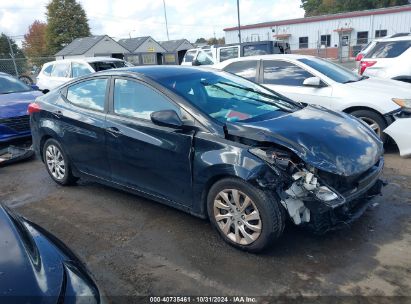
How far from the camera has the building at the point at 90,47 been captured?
3905cm

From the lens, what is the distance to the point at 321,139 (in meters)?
3.43

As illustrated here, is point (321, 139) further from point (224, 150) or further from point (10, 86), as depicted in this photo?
point (10, 86)

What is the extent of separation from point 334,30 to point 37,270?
43.1 metres

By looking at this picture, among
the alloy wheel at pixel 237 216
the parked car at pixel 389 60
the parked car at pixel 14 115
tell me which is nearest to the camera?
the alloy wheel at pixel 237 216

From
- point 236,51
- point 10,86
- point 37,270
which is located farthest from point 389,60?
point 37,270

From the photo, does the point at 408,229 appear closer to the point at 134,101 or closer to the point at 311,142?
the point at 311,142

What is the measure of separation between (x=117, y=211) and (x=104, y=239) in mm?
627

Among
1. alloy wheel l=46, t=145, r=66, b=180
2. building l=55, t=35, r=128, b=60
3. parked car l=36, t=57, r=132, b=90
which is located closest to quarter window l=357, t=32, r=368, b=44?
building l=55, t=35, r=128, b=60

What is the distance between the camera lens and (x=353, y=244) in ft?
11.3

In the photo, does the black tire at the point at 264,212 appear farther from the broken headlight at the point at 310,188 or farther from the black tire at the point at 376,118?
the black tire at the point at 376,118

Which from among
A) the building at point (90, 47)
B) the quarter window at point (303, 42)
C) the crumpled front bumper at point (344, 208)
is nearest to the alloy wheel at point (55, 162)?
the crumpled front bumper at point (344, 208)

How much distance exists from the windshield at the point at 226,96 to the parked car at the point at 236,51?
9358mm

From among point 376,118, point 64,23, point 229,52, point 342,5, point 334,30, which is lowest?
point 376,118

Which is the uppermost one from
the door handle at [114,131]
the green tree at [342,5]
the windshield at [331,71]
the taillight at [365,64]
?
the green tree at [342,5]
